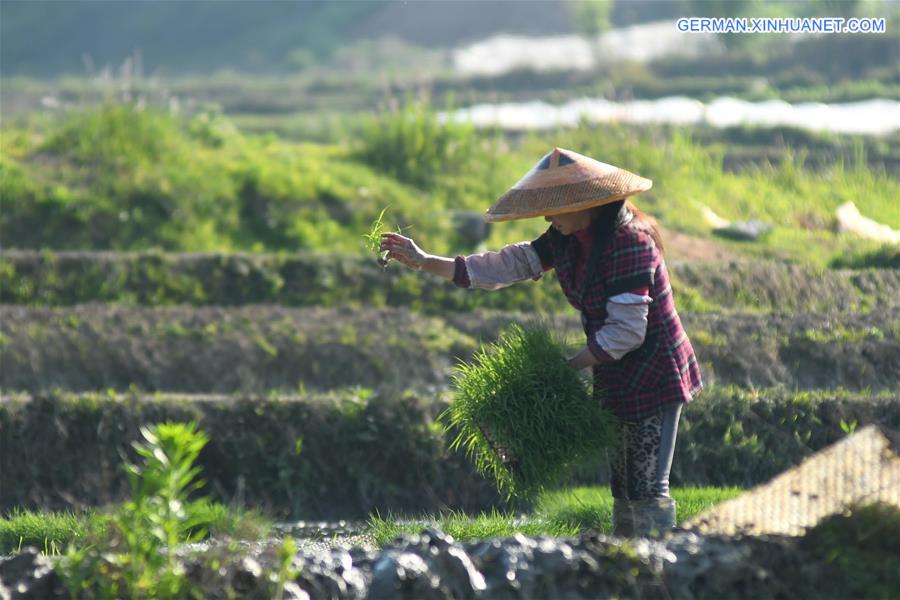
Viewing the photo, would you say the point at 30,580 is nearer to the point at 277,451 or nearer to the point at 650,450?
the point at 650,450

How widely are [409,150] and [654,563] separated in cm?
1118

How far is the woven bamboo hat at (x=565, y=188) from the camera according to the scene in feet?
16.0

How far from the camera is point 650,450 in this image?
5.07 metres

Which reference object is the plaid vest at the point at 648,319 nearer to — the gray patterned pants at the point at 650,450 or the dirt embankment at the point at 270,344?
the gray patterned pants at the point at 650,450

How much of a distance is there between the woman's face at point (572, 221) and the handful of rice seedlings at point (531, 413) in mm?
431

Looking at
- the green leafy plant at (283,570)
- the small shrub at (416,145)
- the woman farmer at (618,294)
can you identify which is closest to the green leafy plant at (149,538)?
the green leafy plant at (283,570)

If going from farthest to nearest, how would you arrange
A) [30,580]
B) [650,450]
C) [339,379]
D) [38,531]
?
[339,379]
[38,531]
[650,450]
[30,580]

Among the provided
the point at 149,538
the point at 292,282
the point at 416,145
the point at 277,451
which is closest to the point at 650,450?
the point at 149,538

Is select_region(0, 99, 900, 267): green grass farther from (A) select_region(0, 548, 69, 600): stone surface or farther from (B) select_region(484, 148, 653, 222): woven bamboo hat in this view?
(A) select_region(0, 548, 69, 600): stone surface

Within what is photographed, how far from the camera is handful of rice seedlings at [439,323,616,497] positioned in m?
5.01

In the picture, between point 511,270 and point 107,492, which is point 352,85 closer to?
point 107,492

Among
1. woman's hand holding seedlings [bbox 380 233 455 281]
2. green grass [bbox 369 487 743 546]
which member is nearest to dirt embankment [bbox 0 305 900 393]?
green grass [bbox 369 487 743 546]

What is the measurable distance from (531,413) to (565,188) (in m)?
0.83

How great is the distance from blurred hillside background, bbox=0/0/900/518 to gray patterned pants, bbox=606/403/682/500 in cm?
141
